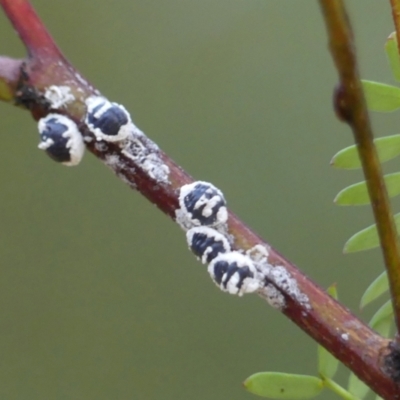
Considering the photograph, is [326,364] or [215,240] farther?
[326,364]

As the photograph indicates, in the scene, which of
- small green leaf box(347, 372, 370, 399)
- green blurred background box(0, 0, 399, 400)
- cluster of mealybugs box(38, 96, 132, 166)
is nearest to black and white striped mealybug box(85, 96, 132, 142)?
cluster of mealybugs box(38, 96, 132, 166)

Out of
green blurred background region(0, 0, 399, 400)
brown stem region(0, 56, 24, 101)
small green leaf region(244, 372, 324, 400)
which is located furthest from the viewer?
green blurred background region(0, 0, 399, 400)

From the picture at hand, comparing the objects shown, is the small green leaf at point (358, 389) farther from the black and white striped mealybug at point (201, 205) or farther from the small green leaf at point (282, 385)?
the black and white striped mealybug at point (201, 205)

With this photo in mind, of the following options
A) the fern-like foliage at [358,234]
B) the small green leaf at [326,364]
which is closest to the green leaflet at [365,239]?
the fern-like foliage at [358,234]

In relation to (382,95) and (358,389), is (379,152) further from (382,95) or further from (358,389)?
(358,389)

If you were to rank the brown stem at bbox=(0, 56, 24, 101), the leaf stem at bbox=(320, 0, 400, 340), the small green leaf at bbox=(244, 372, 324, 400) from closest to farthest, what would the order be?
1. the leaf stem at bbox=(320, 0, 400, 340)
2. the brown stem at bbox=(0, 56, 24, 101)
3. the small green leaf at bbox=(244, 372, 324, 400)

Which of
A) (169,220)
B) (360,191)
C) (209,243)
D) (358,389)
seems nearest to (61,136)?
(209,243)

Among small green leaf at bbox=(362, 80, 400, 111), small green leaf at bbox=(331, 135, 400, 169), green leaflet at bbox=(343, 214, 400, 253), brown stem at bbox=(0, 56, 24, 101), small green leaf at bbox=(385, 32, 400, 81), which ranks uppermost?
brown stem at bbox=(0, 56, 24, 101)

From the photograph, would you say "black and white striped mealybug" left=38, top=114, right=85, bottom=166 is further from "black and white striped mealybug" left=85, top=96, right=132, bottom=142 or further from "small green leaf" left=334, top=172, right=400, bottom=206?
"small green leaf" left=334, top=172, right=400, bottom=206
